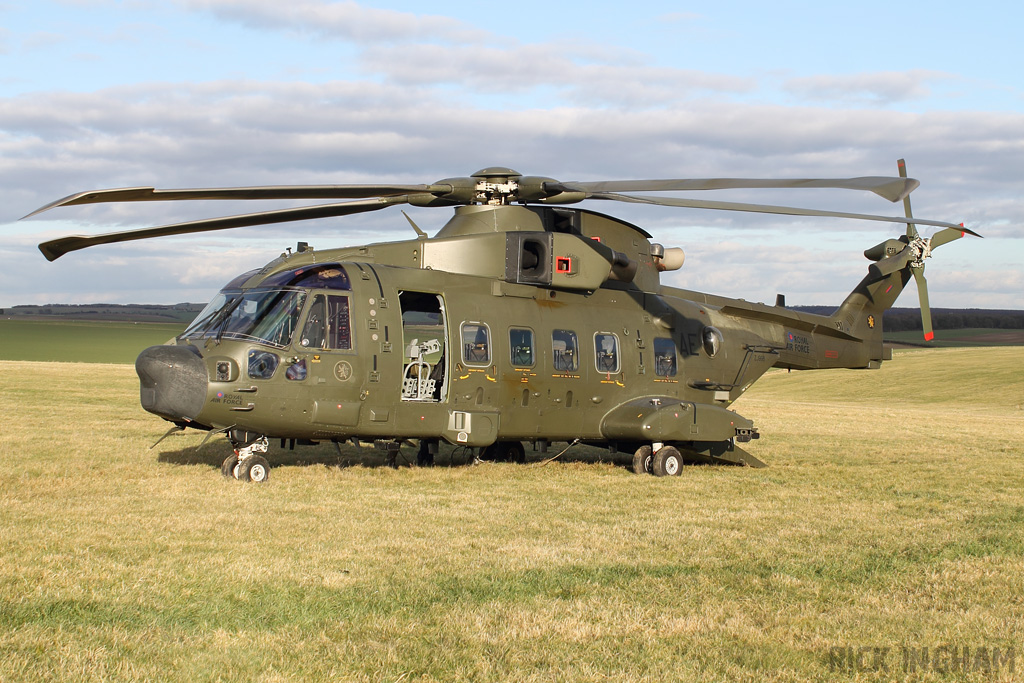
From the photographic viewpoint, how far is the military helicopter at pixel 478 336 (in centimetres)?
1205

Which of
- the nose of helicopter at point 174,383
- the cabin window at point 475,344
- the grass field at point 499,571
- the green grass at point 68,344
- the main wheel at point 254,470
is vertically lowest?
the grass field at point 499,571

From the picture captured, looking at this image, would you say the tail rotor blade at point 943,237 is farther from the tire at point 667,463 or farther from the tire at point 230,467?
the tire at point 230,467

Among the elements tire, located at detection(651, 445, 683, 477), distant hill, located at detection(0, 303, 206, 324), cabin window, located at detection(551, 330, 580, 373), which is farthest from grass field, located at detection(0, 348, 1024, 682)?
distant hill, located at detection(0, 303, 206, 324)

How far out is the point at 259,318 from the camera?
12.5m

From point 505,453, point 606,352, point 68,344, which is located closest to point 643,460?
point 606,352

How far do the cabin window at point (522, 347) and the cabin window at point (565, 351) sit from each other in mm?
426

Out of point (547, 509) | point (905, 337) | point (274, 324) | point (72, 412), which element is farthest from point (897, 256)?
point (905, 337)

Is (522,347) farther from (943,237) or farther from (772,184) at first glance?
(943,237)

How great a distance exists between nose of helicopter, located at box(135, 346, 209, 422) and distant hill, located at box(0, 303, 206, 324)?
11281cm

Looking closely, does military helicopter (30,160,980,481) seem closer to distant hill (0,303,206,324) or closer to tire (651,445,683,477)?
tire (651,445,683,477)

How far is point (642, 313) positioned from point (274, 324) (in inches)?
254

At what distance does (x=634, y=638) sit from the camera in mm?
6340

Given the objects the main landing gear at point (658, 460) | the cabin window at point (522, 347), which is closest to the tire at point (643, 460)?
the main landing gear at point (658, 460)

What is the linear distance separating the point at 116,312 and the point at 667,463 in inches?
5677
